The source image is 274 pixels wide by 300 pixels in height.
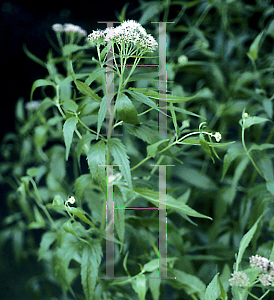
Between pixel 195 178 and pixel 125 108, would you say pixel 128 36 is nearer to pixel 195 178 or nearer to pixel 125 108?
pixel 125 108

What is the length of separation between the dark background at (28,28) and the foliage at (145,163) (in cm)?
4

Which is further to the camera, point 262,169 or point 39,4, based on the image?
point 39,4

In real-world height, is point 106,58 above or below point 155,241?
above

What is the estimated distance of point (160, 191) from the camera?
426 mm

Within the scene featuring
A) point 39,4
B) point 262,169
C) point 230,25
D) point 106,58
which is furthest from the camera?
point 230,25

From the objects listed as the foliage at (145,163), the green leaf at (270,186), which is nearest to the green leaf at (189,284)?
the foliage at (145,163)

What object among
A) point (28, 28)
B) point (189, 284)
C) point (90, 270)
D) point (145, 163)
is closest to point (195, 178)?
point (145, 163)

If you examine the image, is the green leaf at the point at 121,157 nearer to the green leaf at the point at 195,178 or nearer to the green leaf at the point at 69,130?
the green leaf at the point at 69,130

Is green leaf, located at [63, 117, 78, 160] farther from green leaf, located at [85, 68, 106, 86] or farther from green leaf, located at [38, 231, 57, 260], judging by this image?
green leaf, located at [38, 231, 57, 260]

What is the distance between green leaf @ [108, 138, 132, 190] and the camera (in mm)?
350

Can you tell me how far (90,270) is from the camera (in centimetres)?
40

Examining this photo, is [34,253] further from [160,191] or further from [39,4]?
[39,4]

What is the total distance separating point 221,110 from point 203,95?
0.06 m

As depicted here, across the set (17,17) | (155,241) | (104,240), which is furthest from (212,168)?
(17,17)
